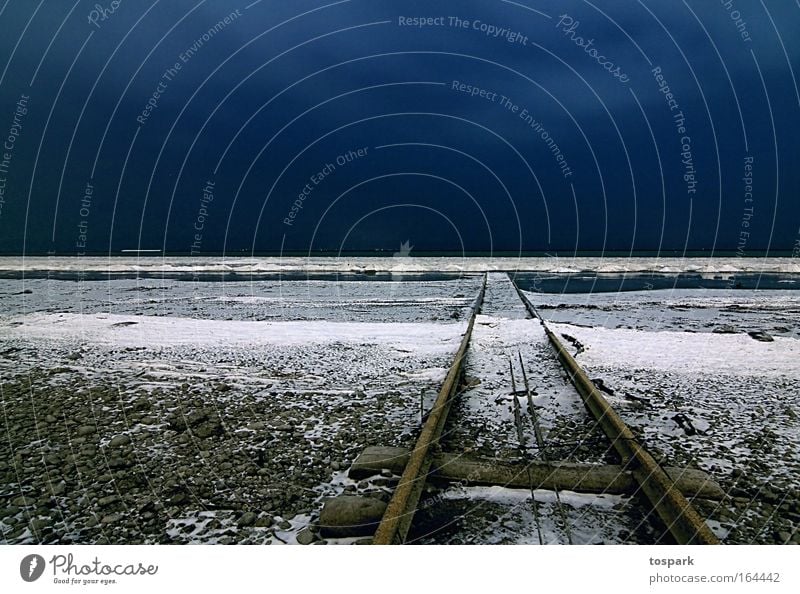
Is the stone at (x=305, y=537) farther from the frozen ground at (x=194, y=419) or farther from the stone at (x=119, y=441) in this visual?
the stone at (x=119, y=441)

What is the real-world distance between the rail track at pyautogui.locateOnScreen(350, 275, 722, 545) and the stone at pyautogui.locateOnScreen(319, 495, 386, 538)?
223 mm

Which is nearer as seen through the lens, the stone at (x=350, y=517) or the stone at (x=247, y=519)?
the stone at (x=350, y=517)

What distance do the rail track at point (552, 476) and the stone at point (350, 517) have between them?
22cm

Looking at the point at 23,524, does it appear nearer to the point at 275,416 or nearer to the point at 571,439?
the point at 275,416

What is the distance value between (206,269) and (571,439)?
44689mm

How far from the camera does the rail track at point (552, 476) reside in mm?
2616

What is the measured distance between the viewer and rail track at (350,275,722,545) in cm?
262

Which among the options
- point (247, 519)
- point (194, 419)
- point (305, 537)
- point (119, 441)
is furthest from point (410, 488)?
point (119, 441)

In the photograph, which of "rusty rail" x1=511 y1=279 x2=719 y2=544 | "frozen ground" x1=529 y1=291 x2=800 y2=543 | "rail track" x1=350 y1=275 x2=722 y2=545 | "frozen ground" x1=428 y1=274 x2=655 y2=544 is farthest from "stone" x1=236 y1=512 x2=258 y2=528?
"frozen ground" x1=529 y1=291 x2=800 y2=543

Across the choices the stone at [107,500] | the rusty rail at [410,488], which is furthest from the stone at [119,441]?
the rusty rail at [410,488]

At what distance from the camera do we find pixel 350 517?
2891mm

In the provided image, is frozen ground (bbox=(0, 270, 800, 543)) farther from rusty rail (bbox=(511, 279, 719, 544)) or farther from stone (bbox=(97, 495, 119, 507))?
rusty rail (bbox=(511, 279, 719, 544))

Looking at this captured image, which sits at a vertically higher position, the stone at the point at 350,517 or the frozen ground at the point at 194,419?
the stone at the point at 350,517

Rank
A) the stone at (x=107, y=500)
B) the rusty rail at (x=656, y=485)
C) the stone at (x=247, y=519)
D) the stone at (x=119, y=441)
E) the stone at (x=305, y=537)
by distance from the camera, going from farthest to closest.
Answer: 1. the stone at (x=119, y=441)
2. the stone at (x=107, y=500)
3. the stone at (x=247, y=519)
4. the stone at (x=305, y=537)
5. the rusty rail at (x=656, y=485)
